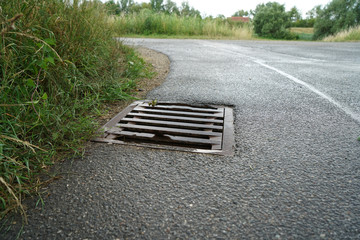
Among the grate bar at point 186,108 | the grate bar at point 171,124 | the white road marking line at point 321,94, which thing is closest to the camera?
the grate bar at point 171,124

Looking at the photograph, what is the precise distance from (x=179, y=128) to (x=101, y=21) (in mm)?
2222

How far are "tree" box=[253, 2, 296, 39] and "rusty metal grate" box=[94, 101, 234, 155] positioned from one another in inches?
1166

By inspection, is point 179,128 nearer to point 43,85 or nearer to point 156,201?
point 156,201

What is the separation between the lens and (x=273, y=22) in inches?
1151

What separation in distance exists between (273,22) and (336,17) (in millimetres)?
6666

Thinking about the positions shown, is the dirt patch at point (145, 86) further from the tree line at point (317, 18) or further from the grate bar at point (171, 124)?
the tree line at point (317, 18)

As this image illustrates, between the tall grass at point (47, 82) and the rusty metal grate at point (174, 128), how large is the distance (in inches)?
11.3

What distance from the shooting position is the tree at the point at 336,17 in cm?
2703

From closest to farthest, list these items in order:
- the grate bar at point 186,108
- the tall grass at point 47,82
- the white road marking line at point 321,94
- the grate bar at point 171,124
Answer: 1. the tall grass at point 47,82
2. the grate bar at point 171,124
3. the white road marking line at point 321,94
4. the grate bar at point 186,108

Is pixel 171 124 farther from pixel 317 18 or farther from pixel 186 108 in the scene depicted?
pixel 317 18

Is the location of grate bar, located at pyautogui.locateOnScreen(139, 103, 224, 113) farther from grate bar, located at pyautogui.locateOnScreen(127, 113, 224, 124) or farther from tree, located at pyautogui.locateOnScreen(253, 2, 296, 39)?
tree, located at pyautogui.locateOnScreen(253, 2, 296, 39)

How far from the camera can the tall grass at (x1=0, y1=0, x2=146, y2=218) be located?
164 cm

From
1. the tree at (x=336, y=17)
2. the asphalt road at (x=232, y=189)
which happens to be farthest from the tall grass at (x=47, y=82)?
the tree at (x=336, y=17)

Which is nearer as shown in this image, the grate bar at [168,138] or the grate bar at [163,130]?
the grate bar at [168,138]
